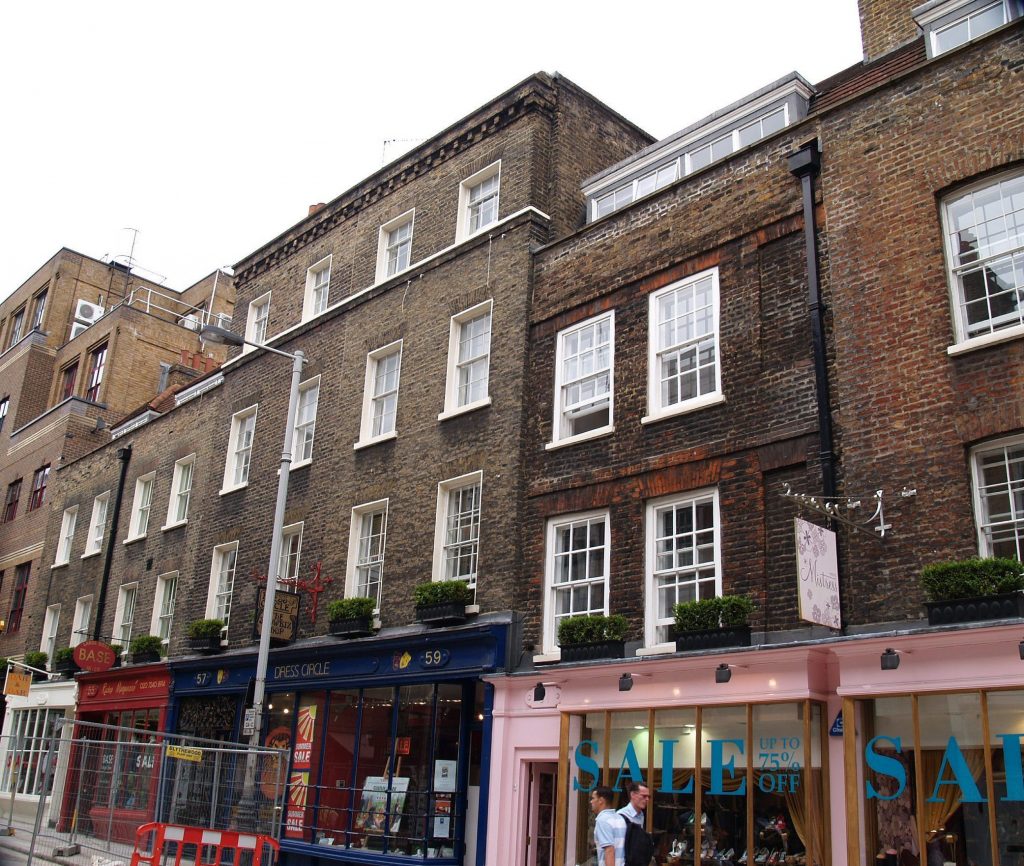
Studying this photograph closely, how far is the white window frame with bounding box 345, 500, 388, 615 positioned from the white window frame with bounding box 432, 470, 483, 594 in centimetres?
149

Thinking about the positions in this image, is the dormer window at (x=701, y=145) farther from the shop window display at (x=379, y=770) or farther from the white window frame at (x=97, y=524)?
the white window frame at (x=97, y=524)

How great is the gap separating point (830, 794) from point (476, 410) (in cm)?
890

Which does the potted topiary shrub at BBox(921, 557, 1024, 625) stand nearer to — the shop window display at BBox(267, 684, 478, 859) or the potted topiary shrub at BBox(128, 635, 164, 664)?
the shop window display at BBox(267, 684, 478, 859)

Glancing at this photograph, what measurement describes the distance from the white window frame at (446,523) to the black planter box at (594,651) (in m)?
3.01

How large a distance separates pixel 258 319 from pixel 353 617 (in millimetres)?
10226

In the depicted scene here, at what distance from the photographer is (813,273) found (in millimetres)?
12945

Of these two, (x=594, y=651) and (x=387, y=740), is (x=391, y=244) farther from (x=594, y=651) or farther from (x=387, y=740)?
(x=594, y=651)

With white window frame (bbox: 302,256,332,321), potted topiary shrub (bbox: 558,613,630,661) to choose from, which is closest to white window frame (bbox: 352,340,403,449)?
white window frame (bbox: 302,256,332,321)

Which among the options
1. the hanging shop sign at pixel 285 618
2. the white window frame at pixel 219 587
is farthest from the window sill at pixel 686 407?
A: the white window frame at pixel 219 587

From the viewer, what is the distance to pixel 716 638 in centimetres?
1237

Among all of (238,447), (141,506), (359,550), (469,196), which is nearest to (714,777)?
(359,550)

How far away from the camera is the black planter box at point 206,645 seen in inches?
875

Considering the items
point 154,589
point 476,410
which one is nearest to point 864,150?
point 476,410

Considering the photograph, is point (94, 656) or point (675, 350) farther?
point (94, 656)
